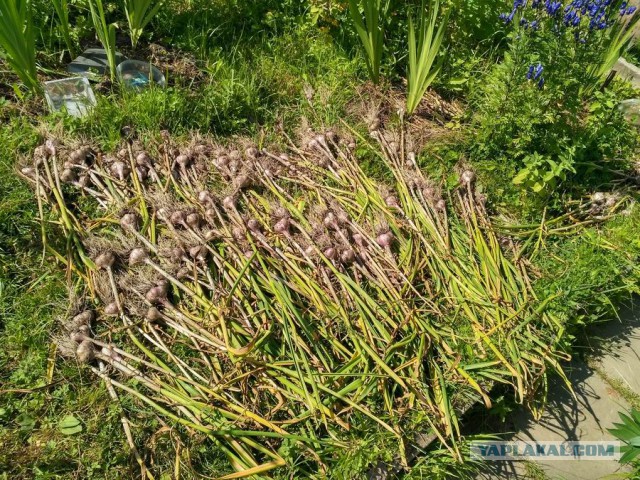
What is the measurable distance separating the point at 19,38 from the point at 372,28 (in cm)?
205

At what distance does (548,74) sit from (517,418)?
1.86 m

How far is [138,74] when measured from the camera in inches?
141

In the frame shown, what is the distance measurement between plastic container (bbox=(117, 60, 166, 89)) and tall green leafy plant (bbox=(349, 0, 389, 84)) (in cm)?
130

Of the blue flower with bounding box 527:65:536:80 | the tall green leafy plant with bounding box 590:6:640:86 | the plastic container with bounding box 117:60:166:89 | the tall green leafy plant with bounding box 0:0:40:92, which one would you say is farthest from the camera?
the tall green leafy plant with bounding box 590:6:640:86

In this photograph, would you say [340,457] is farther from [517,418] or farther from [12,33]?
[12,33]

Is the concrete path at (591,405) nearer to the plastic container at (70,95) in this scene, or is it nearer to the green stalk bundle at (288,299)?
the green stalk bundle at (288,299)

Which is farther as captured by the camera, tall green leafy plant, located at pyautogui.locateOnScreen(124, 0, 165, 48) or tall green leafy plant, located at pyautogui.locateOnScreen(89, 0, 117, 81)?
tall green leafy plant, located at pyautogui.locateOnScreen(124, 0, 165, 48)

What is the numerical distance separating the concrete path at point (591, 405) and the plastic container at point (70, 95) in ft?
9.92

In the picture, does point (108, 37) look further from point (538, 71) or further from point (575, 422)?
point (575, 422)

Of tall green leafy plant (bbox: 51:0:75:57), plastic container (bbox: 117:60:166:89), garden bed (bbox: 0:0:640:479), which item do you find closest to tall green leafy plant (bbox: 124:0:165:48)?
garden bed (bbox: 0:0:640:479)

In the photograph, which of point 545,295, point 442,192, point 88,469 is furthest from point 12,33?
point 545,295

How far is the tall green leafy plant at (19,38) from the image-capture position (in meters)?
2.78

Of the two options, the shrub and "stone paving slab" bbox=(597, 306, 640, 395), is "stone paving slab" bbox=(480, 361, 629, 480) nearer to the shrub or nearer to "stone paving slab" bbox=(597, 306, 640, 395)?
"stone paving slab" bbox=(597, 306, 640, 395)

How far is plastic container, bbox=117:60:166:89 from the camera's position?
11.2 ft
